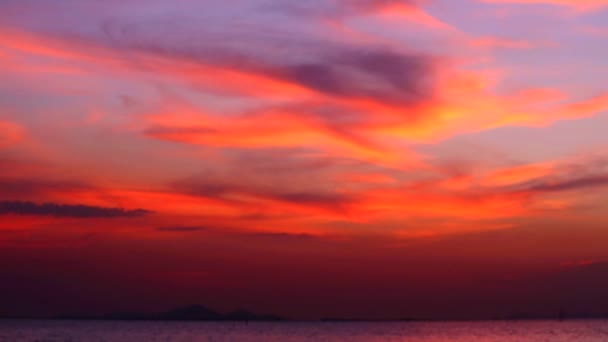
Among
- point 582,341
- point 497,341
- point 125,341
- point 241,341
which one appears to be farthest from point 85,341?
point 582,341

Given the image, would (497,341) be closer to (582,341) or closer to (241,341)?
(582,341)

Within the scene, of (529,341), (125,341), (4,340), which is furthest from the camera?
(529,341)

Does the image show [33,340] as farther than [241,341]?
No

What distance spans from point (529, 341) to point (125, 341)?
305ft

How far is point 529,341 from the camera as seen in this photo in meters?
198

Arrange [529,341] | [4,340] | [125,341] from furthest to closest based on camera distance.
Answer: [529,341]
[125,341]
[4,340]

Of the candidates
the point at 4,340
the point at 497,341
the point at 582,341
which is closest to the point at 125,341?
the point at 4,340

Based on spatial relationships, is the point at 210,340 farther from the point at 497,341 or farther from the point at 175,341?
the point at 497,341

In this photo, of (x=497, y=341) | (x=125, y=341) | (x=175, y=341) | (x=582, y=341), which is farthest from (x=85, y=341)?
(x=582, y=341)

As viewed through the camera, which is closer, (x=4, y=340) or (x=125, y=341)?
(x=4, y=340)

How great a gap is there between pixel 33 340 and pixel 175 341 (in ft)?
104

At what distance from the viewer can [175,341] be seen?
629ft

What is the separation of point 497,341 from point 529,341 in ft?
25.3

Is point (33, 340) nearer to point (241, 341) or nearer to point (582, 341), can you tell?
point (241, 341)
